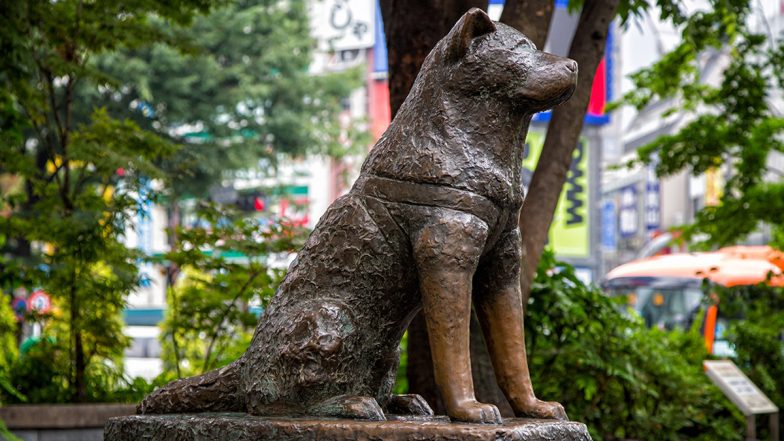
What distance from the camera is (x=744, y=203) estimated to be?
33.4ft

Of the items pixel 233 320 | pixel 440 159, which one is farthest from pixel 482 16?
pixel 233 320

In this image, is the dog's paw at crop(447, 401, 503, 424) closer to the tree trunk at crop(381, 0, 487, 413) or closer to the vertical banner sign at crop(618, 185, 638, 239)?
the tree trunk at crop(381, 0, 487, 413)

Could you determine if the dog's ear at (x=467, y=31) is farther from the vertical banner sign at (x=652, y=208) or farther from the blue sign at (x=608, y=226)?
the vertical banner sign at (x=652, y=208)

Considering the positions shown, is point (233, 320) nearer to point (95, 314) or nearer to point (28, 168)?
point (95, 314)

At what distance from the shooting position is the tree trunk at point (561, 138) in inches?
256

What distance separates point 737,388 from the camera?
29.7 feet

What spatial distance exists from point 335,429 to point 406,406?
718mm

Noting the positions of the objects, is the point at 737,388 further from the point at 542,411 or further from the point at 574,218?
the point at 574,218

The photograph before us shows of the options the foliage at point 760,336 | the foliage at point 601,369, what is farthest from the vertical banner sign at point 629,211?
the foliage at point 601,369

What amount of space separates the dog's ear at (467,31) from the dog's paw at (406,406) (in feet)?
4.20

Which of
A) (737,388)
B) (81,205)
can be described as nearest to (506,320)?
(81,205)

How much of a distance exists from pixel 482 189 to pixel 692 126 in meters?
7.65

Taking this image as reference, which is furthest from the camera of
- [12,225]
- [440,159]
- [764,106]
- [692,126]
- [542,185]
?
[692,126]

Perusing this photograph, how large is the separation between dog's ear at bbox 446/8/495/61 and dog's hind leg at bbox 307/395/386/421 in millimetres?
1175
